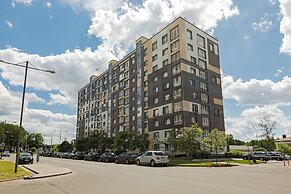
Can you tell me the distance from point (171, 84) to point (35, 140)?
106 meters

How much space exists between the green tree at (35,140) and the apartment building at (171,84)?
7891 cm

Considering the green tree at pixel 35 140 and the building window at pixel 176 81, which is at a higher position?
the building window at pixel 176 81

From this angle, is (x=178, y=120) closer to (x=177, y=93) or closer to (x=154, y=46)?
(x=177, y=93)

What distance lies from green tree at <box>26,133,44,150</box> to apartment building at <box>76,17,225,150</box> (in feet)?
259

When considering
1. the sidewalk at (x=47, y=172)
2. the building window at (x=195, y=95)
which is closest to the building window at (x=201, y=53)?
the building window at (x=195, y=95)

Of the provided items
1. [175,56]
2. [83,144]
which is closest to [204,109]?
[175,56]

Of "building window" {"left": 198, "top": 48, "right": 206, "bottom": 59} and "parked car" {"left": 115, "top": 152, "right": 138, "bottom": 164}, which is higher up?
"building window" {"left": 198, "top": 48, "right": 206, "bottom": 59}

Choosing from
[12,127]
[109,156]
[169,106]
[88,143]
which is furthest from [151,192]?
[12,127]

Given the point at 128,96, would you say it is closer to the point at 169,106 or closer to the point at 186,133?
the point at 169,106

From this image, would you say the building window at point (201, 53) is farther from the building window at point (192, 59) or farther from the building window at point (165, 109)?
the building window at point (165, 109)

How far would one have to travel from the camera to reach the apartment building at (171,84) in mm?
50188

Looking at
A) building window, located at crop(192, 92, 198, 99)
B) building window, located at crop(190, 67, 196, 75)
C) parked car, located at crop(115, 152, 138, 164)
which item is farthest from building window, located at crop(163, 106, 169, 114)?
parked car, located at crop(115, 152, 138, 164)

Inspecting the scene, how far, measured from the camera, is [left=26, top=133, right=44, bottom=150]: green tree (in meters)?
133

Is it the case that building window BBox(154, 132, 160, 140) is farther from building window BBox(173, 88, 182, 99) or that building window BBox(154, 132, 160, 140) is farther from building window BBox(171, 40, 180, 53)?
building window BBox(171, 40, 180, 53)
